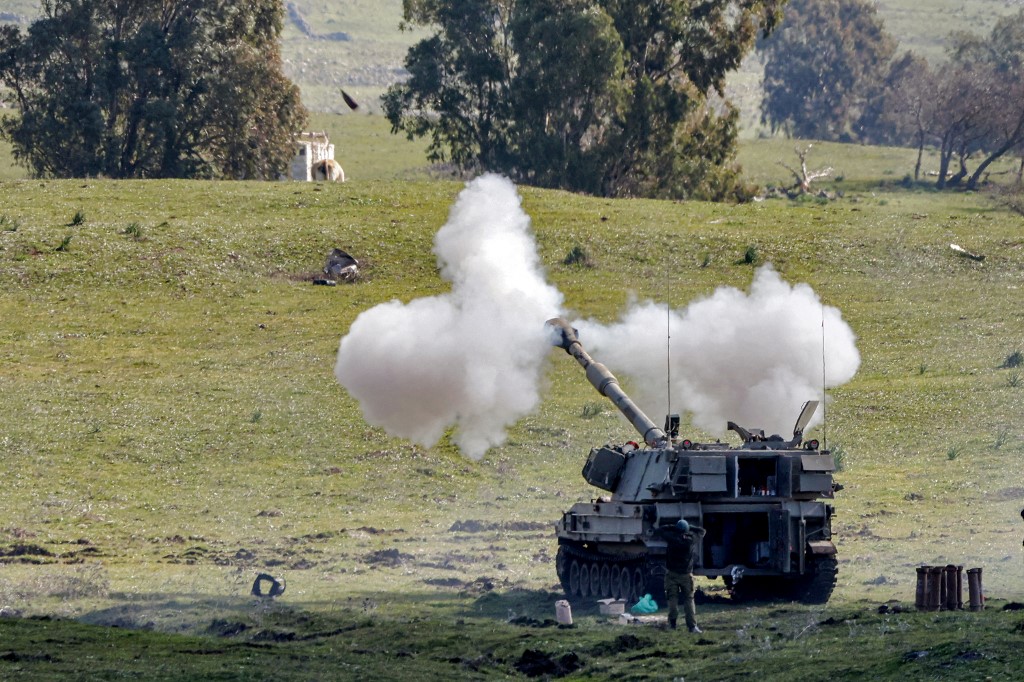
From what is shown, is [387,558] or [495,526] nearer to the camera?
[387,558]

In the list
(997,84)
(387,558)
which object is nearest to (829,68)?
(997,84)

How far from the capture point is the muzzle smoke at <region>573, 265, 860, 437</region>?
32.2 m

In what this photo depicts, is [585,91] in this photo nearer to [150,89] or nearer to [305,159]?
[305,159]

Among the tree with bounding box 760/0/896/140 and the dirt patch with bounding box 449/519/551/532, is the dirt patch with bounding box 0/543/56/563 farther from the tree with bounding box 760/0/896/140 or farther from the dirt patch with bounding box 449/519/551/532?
the tree with bounding box 760/0/896/140

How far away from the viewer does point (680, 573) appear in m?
23.6

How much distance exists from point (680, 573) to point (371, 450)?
1897 cm

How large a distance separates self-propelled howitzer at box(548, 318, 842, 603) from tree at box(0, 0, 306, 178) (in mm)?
57632

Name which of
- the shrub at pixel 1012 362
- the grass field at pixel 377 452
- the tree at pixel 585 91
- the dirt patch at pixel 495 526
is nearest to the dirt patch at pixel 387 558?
the grass field at pixel 377 452

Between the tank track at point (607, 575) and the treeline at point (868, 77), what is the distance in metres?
94.4

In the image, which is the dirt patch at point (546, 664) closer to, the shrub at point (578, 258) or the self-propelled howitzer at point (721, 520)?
the self-propelled howitzer at point (721, 520)

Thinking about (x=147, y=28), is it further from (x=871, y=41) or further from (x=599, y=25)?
(x=871, y=41)

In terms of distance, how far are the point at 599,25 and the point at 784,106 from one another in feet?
261

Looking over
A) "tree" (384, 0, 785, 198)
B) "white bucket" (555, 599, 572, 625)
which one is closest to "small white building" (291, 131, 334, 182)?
"tree" (384, 0, 785, 198)

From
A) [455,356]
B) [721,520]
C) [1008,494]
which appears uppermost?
[455,356]
